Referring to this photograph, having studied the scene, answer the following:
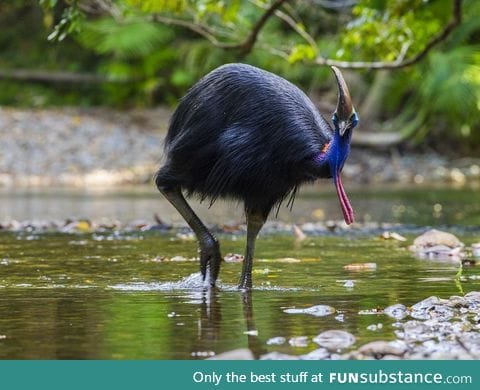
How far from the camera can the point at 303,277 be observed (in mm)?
7172

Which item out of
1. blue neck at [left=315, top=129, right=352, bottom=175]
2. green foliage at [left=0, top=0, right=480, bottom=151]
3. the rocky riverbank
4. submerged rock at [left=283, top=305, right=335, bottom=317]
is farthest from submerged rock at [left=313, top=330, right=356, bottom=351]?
the rocky riverbank

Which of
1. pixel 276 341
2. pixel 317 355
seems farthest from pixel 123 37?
pixel 317 355

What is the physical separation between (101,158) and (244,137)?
12095 mm

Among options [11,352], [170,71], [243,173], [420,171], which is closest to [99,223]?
[243,173]

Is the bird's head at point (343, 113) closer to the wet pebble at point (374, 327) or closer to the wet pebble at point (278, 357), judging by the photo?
the wet pebble at point (374, 327)

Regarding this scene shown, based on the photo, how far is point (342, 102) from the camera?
627 cm

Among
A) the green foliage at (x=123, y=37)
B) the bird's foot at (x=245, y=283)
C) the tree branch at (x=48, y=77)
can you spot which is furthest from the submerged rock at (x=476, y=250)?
the tree branch at (x=48, y=77)

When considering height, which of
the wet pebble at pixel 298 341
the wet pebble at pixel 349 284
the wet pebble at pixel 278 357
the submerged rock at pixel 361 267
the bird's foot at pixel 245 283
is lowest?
the submerged rock at pixel 361 267

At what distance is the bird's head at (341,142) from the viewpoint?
6312mm

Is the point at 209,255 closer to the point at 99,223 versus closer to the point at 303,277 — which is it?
the point at 303,277

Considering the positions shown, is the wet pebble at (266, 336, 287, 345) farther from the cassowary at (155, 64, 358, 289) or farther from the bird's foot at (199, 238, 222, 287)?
the bird's foot at (199, 238, 222, 287)

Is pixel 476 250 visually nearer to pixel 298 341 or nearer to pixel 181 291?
pixel 181 291

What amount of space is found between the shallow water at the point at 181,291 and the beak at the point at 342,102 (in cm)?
93

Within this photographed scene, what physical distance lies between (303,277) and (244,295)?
2.74ft
